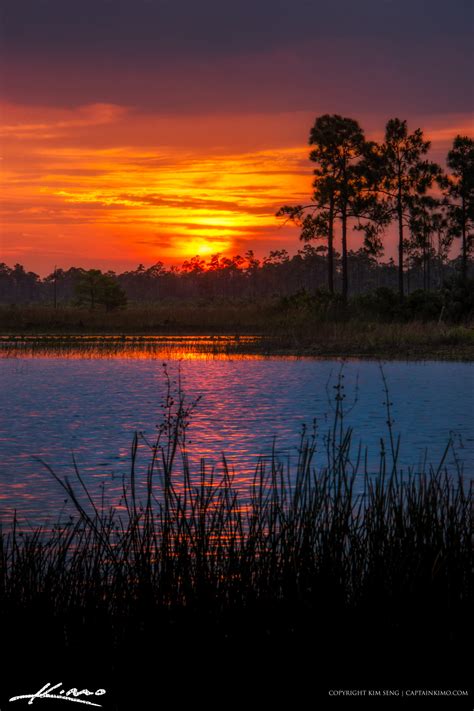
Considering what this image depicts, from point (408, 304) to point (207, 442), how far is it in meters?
35.3

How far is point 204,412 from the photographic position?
1786 cm

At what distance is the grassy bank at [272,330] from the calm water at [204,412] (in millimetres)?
5100

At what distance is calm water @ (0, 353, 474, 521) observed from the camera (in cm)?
1158

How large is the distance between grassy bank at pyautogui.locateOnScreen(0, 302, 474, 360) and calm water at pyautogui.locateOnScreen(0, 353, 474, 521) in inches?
201

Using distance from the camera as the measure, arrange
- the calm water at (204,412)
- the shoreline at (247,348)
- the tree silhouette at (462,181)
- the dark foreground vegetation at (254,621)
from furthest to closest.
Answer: the tree silhouette at (462,181)
the shoreline at (247,348)
the calm water at (204,412)
the dark foreground vegetation at (254,621)

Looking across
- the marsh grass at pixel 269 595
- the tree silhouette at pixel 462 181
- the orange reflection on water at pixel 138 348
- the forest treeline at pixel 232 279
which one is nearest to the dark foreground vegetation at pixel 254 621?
the marsh grass at pixel 269 595

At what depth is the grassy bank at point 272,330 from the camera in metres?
35.4

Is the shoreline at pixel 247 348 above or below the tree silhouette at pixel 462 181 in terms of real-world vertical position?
below

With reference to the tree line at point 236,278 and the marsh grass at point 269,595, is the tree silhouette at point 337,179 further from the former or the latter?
the tree line at point 236,278

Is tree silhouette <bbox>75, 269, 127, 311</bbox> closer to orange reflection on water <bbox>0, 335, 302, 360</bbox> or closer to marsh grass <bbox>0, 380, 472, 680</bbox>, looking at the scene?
orange reflection on water <bbox>0, 335, 302, 360</bbox>

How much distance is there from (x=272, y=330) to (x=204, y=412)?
30407mm

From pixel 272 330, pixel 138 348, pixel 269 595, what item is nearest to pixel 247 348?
pixel 138 348

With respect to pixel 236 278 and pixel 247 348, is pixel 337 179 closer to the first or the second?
pixel 247 348

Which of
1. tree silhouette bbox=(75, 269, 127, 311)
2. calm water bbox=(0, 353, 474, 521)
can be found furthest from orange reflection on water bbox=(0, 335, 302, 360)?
tree silhouette bbox=(75, 269, 127, 311)
